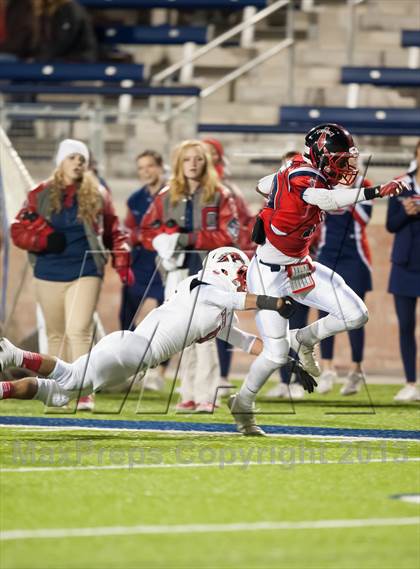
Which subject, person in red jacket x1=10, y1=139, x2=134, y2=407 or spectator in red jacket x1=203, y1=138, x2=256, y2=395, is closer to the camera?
person in red jacket x1=10, y1=139, x2=134, y2=407

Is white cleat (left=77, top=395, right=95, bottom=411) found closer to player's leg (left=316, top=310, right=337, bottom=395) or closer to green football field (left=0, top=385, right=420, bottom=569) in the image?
green football field (left=0, top=385, right=420, bottom=569)

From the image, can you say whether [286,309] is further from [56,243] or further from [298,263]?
[56,243]

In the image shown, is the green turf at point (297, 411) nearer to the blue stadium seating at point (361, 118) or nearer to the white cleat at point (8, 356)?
the white cleat at point (8, 356)

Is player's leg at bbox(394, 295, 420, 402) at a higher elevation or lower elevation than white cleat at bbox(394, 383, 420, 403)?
higher

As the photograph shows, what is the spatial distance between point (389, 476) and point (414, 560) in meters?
1.68

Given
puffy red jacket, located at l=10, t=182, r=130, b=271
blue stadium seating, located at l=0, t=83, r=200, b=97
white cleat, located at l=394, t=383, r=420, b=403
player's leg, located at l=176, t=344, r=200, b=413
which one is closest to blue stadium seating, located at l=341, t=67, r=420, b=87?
blue stadium seating, located at l=0, t=83, r=200, b=97

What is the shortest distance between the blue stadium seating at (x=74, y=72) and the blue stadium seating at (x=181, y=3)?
101 centimetres

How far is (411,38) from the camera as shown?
14.5 meters

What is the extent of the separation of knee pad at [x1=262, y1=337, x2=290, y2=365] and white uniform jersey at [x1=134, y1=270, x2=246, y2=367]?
27cm

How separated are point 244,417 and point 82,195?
2339 millimetres

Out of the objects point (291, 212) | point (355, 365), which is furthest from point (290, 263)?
point (355, 365)

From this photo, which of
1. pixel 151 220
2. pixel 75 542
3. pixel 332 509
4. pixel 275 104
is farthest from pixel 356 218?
pixel 75 542

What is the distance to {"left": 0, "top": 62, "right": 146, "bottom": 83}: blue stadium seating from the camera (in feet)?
49.0

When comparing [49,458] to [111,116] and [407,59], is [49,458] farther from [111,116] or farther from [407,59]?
[407,59]
